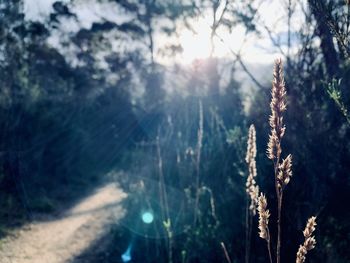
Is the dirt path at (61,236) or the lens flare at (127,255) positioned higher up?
the lens flare at (127,255)

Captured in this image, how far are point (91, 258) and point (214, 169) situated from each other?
7.40 ft

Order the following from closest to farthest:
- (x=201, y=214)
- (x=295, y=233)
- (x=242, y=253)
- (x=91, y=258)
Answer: (x=295, y=233) < (x=242, y=253) < (x=201, y=214) < (x=91, y=258)

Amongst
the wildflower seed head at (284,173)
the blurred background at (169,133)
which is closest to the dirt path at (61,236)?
the blurred background at (169,133)

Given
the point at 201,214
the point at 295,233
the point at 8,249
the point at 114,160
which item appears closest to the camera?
the point at 295,233

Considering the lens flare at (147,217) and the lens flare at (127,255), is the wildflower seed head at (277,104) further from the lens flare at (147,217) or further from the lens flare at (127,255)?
the lens flare at (147,217)

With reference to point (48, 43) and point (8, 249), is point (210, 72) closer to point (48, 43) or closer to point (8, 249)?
point (48, 43)

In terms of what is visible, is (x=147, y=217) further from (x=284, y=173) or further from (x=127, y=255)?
(x=284, y=173)

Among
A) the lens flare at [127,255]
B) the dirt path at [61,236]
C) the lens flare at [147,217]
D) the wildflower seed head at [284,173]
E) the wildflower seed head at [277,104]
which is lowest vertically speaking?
the dirt path at [61,236]

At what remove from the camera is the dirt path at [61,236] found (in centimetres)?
652

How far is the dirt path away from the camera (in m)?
6.52

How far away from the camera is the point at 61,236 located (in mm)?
7832

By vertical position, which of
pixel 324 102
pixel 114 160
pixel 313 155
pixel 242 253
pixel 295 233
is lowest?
pixel 114 160

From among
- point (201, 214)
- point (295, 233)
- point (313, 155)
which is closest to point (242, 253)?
point (295, 233)

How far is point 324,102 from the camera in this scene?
5.23 metres
